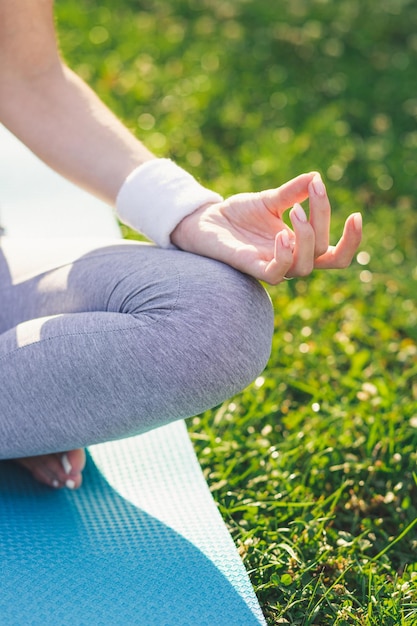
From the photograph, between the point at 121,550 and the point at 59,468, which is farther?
the point at 59,468

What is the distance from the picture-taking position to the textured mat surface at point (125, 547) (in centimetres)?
141

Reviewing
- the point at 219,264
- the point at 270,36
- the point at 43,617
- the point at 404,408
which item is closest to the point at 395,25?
the point at 270,36

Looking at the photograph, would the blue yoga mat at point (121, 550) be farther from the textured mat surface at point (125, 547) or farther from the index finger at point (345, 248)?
the index finger at point (345, 248)

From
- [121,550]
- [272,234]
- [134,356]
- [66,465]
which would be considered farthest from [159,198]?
[121,550]

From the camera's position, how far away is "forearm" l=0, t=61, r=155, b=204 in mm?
1724

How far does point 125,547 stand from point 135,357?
0.35 metres

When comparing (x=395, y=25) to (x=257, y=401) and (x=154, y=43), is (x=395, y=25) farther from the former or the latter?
(x=257, y=401)

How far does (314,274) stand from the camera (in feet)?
8.55

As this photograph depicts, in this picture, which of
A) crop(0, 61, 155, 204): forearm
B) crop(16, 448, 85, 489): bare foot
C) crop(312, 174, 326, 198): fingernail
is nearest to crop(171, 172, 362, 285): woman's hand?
crop(312, 174, 326, 198): fingernail

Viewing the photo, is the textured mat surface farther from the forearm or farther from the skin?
the forearm

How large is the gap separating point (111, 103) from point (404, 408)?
184 centimetres

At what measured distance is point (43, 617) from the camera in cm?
138

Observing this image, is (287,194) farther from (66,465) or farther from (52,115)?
(66,465)

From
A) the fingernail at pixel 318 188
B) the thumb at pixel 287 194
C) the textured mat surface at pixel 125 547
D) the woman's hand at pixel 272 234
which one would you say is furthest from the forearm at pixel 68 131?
the textured mat surface at pixel 125 547
